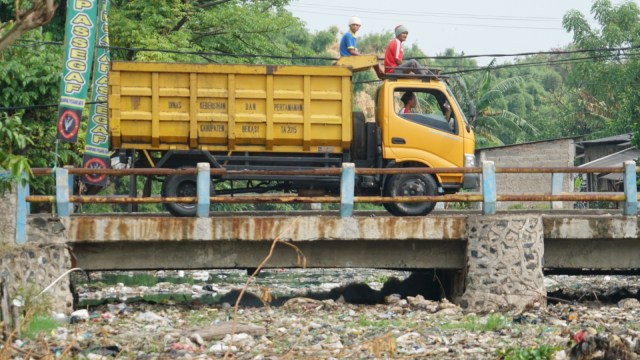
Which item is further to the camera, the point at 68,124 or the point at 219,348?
the point at 68,124

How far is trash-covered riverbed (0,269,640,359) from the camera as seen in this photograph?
38.9 ft

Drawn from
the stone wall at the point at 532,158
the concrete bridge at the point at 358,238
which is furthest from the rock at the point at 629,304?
the stone wall at the point at 532,158

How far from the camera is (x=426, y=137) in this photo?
17.7 meters

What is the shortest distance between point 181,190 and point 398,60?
396cm

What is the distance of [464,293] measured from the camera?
53.6 feet

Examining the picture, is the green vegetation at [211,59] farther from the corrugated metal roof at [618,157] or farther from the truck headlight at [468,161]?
the truck headlight at [468,161]

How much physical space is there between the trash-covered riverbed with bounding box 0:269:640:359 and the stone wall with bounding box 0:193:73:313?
39 centimetres

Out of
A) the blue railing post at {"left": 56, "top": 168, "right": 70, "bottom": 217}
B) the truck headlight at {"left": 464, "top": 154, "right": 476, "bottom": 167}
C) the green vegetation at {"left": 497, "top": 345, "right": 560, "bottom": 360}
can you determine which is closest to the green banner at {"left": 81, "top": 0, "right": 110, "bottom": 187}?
the blue railing post at {"left": 56, "top": 168, "right": 70, "bottom": 217}

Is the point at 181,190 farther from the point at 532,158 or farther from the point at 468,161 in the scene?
the point at 532,158

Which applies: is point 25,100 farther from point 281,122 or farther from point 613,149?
point 613,149

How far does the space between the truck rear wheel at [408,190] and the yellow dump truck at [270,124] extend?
0.05 ft

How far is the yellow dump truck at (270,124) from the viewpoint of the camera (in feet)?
55.7

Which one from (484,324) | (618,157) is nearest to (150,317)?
(484,324)

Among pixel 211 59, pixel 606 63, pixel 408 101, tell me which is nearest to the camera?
pixel 408 101
